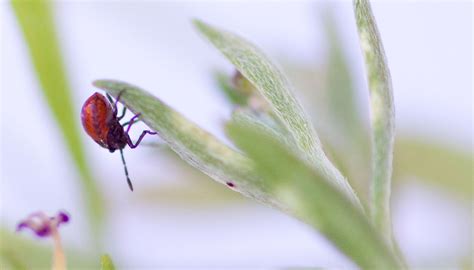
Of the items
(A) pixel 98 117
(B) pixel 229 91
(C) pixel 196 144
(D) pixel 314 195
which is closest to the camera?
(D) pixel 314 195

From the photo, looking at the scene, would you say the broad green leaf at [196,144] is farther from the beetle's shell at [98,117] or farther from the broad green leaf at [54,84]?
the broad green leaf at [54,84]

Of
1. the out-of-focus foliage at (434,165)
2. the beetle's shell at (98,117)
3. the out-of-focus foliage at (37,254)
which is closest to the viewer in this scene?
the beetle's shell at (98,117)

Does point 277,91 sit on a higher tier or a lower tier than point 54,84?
lower

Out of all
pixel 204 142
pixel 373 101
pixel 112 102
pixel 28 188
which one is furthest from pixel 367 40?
pixel 28 188

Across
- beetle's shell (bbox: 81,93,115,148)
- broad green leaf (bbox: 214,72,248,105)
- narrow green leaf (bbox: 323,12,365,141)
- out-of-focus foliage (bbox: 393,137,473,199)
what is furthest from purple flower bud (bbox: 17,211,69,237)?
out-of-focus foliage (bbox: 393,137,473,199)

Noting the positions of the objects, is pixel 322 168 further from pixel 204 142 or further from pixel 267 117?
pixel 267 117

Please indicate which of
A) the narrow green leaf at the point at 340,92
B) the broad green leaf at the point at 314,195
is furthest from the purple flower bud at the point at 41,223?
the narrow green leaf at the point at 340,92

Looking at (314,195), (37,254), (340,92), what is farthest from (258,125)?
(37,254)

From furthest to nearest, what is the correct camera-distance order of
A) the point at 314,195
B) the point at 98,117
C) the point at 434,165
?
the point at 434,165
the point at 98,117
the point at 314,195

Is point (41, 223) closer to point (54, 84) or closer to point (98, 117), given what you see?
point (98, 117)
